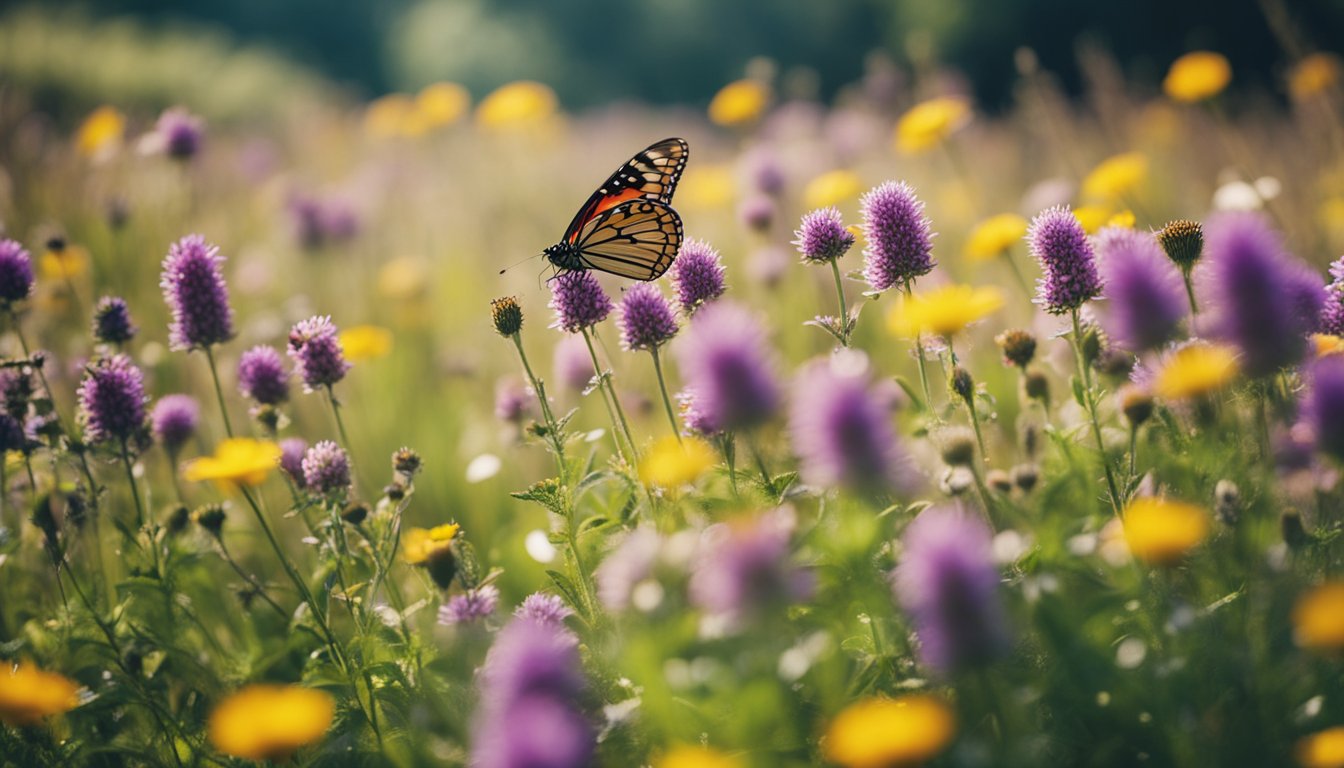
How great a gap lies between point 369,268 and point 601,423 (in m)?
3.28

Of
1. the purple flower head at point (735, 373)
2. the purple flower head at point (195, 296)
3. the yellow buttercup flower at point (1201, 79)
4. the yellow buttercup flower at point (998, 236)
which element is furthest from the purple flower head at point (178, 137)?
the yellow buttercup flower at point (1201, 79)

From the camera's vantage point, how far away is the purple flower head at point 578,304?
2701 mm

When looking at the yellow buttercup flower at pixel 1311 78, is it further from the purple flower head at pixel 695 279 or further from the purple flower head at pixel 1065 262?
the purple flower head at pixel 695 279

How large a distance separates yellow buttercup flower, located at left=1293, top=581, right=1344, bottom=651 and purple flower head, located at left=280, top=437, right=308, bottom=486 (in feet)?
8.92

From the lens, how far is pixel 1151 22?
1833 cm

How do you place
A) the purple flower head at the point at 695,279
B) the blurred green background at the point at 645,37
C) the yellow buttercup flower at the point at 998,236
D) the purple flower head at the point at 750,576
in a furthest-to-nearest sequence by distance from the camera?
the blurred green background at the point at 645,37 → the yellow buttercup flower at the point at 998,236 → the purple flower head at the point at 695,279 → the purple flower head at the point at 750,576

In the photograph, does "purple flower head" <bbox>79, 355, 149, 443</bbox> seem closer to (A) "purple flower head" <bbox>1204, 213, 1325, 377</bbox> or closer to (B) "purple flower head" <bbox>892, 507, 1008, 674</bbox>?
(B) "purple flower head" <bbox>892, 507, 1008, 674</bbox>

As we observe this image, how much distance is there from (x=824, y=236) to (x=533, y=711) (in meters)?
1.66

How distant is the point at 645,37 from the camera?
28.1 metres

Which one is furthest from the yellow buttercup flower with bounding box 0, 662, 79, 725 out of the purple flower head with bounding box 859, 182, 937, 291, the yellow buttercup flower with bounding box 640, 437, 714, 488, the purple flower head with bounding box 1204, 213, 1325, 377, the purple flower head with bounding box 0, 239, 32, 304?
the purple flower head with bounding box 1204, 213, 1325, 377

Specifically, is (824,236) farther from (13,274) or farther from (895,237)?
(13,274)

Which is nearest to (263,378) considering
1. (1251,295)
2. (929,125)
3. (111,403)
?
(111,403)

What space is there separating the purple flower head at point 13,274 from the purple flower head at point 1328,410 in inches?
148

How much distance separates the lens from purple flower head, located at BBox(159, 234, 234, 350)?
2932mm
